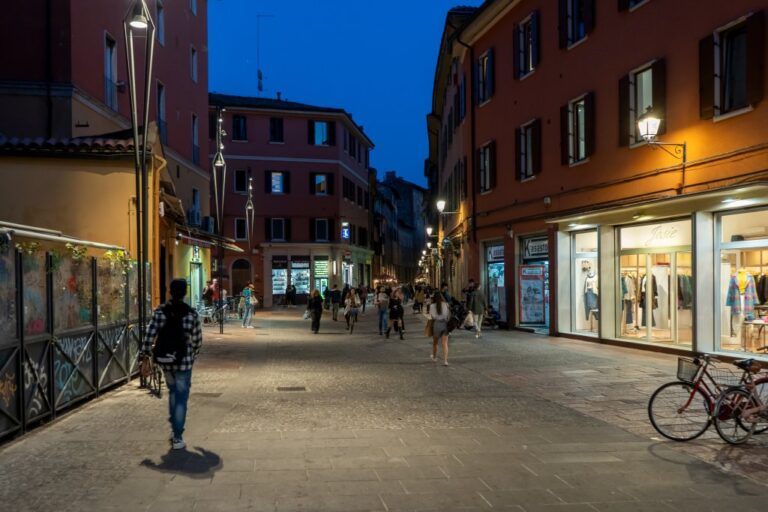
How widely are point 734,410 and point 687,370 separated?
0.59 m

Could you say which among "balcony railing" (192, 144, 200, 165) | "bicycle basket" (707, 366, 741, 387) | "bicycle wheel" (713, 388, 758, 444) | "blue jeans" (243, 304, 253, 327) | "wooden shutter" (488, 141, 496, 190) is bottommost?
"blue jeans" (243, 304, 253, 327)

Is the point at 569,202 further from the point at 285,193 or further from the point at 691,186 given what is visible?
the point at 285,193

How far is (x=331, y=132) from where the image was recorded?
53.5 m

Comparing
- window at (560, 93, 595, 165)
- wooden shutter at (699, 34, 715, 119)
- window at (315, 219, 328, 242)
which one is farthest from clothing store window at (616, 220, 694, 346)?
window at (315, 219, 328, 242)

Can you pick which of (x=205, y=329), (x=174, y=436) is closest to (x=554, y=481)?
(x=174, y=436)

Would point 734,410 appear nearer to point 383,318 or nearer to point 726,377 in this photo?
point 726,377

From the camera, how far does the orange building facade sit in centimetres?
1372

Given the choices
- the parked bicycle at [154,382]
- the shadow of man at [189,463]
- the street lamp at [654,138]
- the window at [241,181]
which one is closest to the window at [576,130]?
the street lamp at [654,138]

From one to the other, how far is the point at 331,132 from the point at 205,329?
30.2 metres

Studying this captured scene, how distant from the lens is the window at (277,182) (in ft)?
170

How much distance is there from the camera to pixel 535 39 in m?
21.3

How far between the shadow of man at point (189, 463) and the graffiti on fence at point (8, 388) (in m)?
1.75

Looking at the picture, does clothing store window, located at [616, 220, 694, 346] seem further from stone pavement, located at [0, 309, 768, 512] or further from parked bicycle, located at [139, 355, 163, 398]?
parked bicycle, located at [139, 355, 163, 398]

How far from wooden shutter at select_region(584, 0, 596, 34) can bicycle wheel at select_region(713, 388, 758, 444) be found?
42.6 ft
